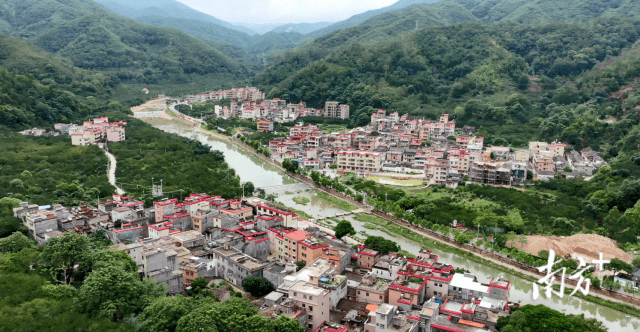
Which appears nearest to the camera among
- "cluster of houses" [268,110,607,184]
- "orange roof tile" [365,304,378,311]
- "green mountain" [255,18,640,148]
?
"orange roof tile" [365,304,378,311]

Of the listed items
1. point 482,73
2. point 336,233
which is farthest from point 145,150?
point 482,73

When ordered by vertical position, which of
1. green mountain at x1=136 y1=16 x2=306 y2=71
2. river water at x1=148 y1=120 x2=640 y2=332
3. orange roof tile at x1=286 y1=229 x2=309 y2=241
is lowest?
river water at x1=148 y1=120 x2=640 y2=332

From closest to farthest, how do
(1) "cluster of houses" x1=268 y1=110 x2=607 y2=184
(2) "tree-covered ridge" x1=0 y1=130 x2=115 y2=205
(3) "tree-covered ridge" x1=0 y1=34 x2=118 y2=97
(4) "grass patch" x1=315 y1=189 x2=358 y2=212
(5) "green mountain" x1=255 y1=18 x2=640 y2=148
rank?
1. (2) "tree-covered ridge" x1=0 y1=130 x2=115 y2=205
2. (4) "grass patch" x1=315 y1=189 x2=358 y2=212
3. (1) "cluster of houses" x1=268 y1=110 x2=607 y2=184
4. (5) "green mountain" x1=255 y1=18 x2=640 y2=148
5. (3) "tree-covered ridge" x1=0 y1=34 x2=118 y2=97

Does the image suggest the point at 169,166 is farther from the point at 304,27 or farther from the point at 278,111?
the point at 304,27

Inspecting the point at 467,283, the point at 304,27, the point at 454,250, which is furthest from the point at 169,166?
the point at 304,27

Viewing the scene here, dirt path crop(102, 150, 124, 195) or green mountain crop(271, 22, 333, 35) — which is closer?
dirt path crop(102, 150, 124, 195)

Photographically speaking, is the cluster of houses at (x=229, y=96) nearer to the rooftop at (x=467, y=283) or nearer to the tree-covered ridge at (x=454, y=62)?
the tree-covered ridge at (x=454, y=62)

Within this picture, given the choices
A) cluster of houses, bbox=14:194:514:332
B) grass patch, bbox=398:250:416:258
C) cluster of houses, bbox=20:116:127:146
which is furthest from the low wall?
cluster of houses, bbox=20:116:127:146

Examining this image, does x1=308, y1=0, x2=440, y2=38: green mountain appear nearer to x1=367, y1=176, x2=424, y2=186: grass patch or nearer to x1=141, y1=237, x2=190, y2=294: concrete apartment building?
x1=367, y1=176, x2=424, y2=186: grass patch
